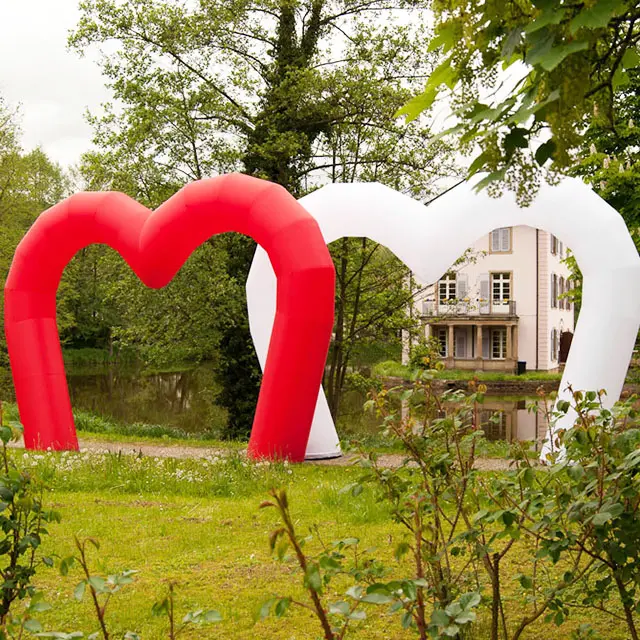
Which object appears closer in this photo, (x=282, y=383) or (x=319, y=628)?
(x=319, y=628)

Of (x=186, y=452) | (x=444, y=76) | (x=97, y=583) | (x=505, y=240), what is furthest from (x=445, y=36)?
(x=505, y=240)

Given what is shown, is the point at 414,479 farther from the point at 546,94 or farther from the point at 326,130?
the point at 326,130

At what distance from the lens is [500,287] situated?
122ft

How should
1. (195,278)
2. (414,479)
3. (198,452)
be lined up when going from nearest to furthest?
(414,479) < (198,452) < (195,278)

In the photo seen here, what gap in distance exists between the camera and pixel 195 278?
1480 cm

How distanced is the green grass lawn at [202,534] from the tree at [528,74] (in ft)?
4.29

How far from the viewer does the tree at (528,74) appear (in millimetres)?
1777

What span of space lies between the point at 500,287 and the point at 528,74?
3584 centimetres

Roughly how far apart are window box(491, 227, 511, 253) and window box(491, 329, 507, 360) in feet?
13.6

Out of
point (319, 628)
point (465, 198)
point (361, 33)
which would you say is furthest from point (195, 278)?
point (319, 628)

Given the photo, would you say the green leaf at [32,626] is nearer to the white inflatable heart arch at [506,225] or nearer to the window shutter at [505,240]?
the white inflatable heart arch at [506,225]

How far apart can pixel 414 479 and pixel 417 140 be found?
1202 centimetres

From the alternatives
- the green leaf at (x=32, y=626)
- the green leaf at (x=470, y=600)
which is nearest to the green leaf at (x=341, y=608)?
the green leaf at (x=470, y=600)

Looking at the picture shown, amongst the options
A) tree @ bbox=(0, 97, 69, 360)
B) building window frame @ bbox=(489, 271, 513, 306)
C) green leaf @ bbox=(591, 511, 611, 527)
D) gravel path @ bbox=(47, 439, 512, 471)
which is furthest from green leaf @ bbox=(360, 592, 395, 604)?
building window frame @ bbox=(489, 271, 513, 306)
